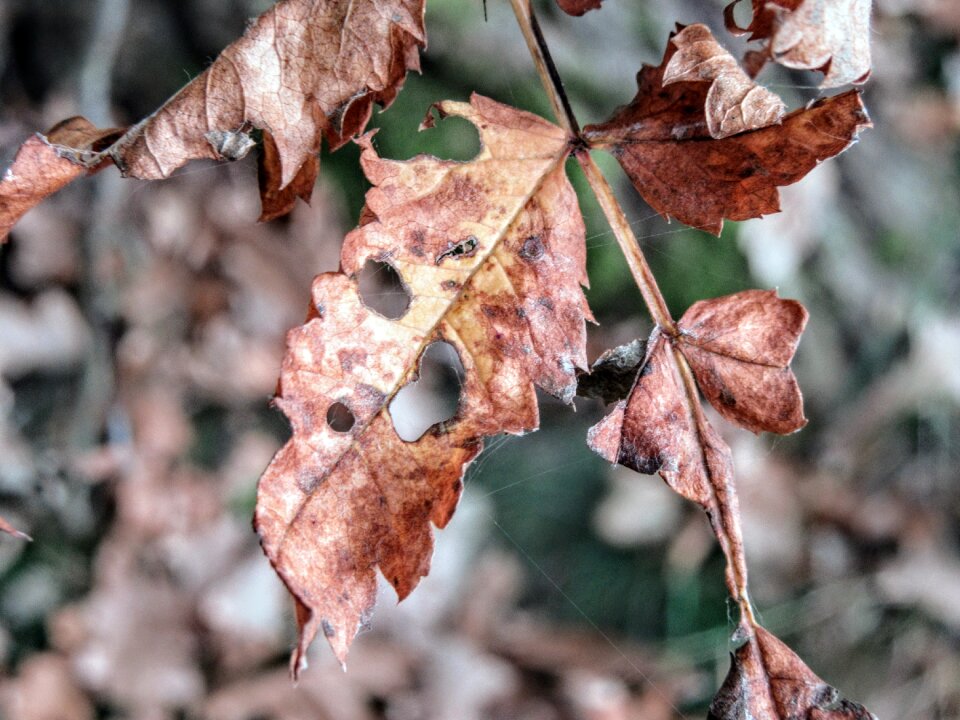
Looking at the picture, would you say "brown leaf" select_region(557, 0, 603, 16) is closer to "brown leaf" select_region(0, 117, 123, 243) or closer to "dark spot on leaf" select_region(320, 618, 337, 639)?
"brown leaf" select_region(0, 117, 123, 243)

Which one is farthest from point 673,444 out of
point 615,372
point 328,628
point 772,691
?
point 328,628

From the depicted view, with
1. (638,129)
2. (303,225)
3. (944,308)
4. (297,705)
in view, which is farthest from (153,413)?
(944,308)

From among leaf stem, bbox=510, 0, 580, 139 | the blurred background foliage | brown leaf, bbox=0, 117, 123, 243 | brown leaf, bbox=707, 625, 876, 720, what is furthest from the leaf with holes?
the blurred background foliage

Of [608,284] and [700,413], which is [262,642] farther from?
[700,413]

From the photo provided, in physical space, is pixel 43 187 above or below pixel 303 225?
above

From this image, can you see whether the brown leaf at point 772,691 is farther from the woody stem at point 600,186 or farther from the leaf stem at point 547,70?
the leaf stem at point 547,70

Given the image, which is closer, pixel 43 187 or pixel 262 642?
pixel 43 187
